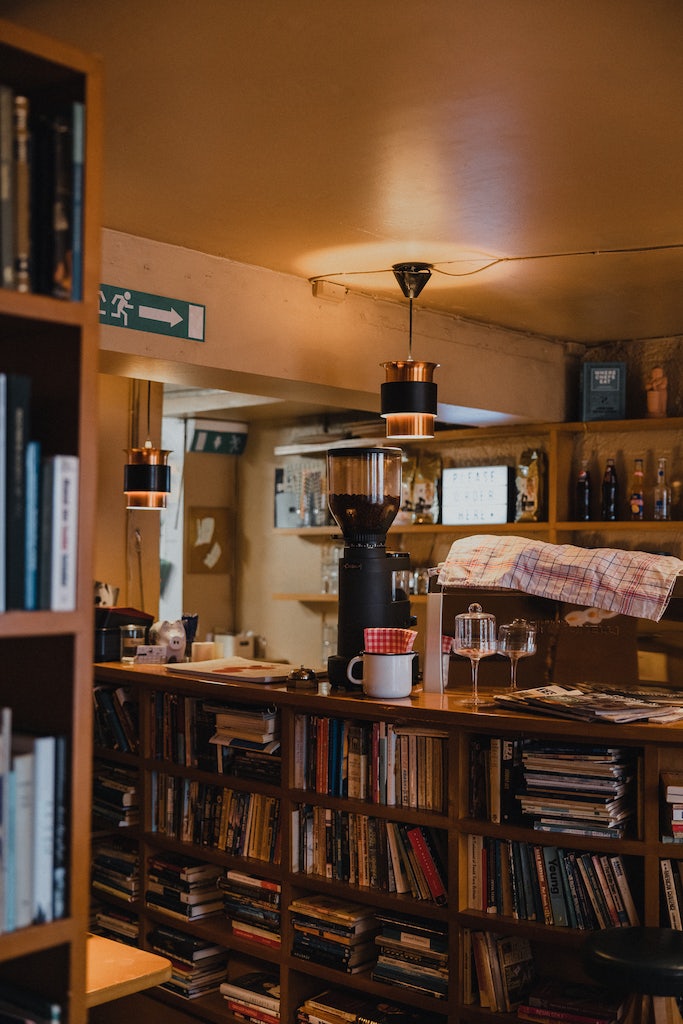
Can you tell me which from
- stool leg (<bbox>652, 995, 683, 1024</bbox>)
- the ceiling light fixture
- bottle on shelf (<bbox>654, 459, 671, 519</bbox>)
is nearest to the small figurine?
bottle on shelf (<bbox>654, 459, 671, 519</bbox>)

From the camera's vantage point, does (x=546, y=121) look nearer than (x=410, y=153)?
Yes

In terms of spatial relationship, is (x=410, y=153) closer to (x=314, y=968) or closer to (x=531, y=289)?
(x=531, y=289)

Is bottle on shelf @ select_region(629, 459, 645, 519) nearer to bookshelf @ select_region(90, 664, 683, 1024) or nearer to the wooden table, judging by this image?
bookshelf @ select_region(90, 664, 683, 1024)

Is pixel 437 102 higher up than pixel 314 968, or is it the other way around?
pixel 437 102

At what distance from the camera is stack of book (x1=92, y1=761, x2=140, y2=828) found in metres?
3.92

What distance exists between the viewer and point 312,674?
137 inches

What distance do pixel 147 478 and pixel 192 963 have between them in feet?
7.26

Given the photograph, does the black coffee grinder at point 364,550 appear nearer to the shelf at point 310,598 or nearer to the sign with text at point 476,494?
the sign with text at point 476,494

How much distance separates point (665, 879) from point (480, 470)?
383 cm

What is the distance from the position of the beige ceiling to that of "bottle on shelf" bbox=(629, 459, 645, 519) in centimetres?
157

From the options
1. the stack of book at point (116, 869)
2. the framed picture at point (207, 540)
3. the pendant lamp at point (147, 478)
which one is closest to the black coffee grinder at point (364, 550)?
the stack of book at point (116, 869)

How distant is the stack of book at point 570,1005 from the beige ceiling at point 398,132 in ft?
7.78

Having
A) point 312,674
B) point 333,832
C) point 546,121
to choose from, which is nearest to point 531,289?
point 546,121

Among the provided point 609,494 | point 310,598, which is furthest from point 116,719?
point 609,494
